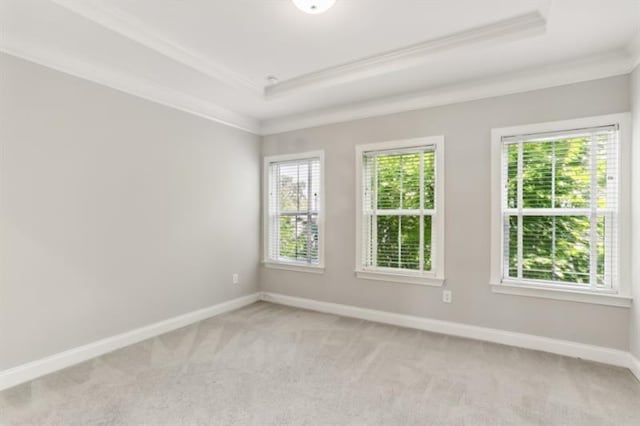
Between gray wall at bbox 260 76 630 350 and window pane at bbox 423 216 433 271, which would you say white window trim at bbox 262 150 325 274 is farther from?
window pane at bbox 423 216 433 271

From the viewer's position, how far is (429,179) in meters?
3.56

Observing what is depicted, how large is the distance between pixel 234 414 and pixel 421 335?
2047 millimetres

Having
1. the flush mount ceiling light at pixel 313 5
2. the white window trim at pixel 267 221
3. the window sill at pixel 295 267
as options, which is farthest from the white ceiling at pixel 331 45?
the window sill at pixel 295 267

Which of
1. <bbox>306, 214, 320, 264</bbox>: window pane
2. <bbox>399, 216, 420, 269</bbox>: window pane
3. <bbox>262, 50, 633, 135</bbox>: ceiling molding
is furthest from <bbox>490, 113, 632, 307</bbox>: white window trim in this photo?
<bbox>306, 214, 320, 264</bbox>: window pane

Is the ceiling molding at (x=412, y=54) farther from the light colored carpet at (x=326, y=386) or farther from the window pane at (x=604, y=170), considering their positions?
the light colored carpet at (x=326, y=386)

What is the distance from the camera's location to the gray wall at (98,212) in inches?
95.8

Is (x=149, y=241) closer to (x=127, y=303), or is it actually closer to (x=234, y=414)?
(x=127, y=303)

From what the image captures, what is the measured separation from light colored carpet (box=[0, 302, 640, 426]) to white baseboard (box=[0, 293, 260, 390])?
79 mm

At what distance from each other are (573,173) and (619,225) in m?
0.54

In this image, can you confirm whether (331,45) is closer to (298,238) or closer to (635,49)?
(635,49)

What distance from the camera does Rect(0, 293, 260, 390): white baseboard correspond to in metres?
2.40

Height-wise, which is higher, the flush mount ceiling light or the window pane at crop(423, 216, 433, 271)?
the flush mount ceiling light

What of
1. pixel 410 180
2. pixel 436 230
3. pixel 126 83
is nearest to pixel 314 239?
pixel 410 180

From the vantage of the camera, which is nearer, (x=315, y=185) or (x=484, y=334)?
(x=484, y=334)
